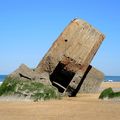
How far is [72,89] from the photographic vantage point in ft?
53.3

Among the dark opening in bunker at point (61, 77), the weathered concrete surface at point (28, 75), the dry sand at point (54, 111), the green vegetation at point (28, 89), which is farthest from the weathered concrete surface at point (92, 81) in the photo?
the dry sand at point (54, 111)

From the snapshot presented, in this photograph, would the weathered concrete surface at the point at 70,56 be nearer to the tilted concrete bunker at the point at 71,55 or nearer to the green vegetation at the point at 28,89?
the tilted concrete bunker at the point at 71,55

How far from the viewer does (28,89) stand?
1380 cm

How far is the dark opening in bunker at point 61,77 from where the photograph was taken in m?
15.9

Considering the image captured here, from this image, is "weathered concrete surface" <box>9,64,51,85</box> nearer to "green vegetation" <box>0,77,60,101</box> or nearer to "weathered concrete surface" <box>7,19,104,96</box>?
"weathered concrete surface" <box>7,19,104,96</box>

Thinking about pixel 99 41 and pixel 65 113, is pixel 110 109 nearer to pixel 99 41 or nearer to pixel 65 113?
pixel 65 113

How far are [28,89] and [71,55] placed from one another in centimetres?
241

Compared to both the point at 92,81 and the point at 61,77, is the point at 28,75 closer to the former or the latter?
the point at 61,77

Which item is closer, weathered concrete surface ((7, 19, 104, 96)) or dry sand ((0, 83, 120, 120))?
dry sand ((0, 83, 120, 120))

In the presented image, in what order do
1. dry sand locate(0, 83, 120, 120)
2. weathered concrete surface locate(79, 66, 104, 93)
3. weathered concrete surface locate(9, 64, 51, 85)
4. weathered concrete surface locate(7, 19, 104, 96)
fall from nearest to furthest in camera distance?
dry sand locate(0, 83, 120, 120) → weathered concrete surface locate(9, 64, 51, 85) → weathered concrete surface locate(7, 19, 104, 96) → weathered concrete surface locate(79, 66, 104, 93)

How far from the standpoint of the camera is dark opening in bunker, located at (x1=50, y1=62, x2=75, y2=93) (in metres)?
15.9

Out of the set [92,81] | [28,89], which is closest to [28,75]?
[28,89]

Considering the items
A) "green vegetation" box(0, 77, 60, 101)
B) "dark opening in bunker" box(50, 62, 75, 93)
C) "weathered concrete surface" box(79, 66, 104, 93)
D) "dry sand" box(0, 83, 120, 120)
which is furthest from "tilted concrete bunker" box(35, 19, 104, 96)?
"dry sand" box(0, 83, 120, 120)

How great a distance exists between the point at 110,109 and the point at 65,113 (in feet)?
4.30
